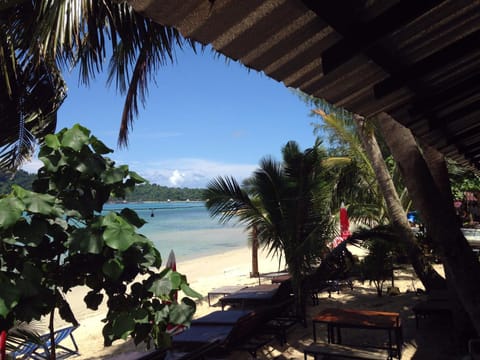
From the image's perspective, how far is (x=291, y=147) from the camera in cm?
698

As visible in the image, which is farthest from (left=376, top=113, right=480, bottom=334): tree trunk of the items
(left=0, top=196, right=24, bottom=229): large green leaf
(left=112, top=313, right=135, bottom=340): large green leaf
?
(left=0, top=196, right=24, bottom=229): large green leaf

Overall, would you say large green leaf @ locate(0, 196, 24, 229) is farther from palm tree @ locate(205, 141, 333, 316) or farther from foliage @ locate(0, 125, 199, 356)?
palm tree @ locate(205, 141, 333, 316)

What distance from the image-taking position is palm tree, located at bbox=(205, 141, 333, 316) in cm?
677

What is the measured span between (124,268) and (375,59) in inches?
58.0

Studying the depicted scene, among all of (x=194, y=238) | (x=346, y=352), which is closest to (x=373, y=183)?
(x=346, y=352)

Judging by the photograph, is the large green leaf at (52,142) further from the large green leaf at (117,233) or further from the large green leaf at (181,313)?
the large green leaf at (181,313)

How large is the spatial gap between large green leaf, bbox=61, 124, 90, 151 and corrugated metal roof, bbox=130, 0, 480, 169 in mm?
988

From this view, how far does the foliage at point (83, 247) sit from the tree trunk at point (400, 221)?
452 centimetres

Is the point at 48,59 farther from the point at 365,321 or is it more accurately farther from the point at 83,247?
the point at 365,321

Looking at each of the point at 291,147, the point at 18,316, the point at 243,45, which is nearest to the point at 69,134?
the point at 18,316

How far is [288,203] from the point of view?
679 centimetres

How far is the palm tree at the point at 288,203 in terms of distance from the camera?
22.2 feet

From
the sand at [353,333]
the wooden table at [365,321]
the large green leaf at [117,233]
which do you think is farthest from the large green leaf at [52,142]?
the wooden table at [365,321]

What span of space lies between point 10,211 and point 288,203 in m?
5.47
